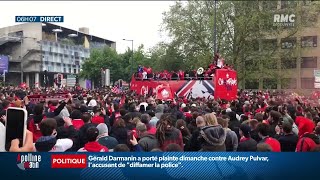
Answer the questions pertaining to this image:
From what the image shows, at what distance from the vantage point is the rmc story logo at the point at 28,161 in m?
5.15

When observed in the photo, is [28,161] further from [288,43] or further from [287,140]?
[288,43]

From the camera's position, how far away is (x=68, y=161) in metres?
5.18

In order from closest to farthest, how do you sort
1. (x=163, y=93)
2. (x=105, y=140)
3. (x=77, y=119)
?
(x=105, y=140) → (x=77, y=119) → (x=163, y=93)

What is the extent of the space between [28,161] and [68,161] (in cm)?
45

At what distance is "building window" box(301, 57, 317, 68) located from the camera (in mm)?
62219

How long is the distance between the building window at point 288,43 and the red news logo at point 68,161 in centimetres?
4487

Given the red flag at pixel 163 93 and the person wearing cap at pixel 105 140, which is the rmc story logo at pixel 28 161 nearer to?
the person wearing cap at pixel 105 140

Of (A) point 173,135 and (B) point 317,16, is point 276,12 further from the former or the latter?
(A) point 173,135

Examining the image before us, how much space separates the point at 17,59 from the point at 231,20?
46.7 meters

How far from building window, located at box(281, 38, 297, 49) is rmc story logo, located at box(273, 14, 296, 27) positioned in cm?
249

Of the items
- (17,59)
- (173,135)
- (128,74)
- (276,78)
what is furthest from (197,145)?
(17,59)

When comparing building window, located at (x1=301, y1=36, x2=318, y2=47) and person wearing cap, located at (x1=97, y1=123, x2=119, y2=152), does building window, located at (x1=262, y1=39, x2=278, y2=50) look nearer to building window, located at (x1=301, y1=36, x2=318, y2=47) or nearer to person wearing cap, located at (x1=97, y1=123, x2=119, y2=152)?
building window, located at (x1=301, y1=36, x2=318, y2=47)

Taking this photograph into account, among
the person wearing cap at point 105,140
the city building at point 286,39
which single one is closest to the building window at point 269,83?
the city building at point 286,39

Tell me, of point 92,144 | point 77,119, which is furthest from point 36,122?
point 92,144
